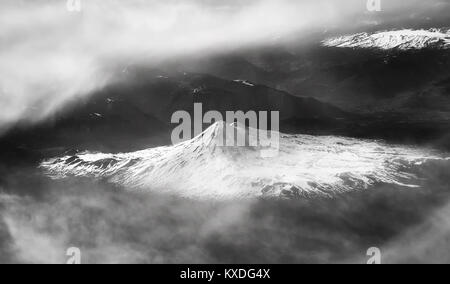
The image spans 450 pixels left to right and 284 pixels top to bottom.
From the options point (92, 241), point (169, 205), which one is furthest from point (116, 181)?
point (92, 241)

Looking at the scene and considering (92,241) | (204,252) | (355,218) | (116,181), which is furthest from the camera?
(116,181)

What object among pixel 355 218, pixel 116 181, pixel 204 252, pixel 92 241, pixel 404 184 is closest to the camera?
pixel 204 252

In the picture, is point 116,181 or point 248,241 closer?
point 248,241

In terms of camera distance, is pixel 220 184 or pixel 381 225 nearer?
pixel 381 225

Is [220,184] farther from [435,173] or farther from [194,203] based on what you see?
[435,173]

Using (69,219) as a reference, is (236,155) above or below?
above

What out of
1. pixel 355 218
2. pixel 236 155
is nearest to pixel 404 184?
pixel 355 218

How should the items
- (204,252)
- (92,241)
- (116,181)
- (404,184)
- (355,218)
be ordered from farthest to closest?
(116,181)
(404,184)
(355,218)
(92,241)
(204,252)

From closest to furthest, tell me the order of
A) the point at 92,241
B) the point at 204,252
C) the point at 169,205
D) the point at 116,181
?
the point at 204,252 → the point at 92,241 → the point at 169,205 → the point at 116,181

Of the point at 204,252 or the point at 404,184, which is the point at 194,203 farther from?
the point at 404,184
